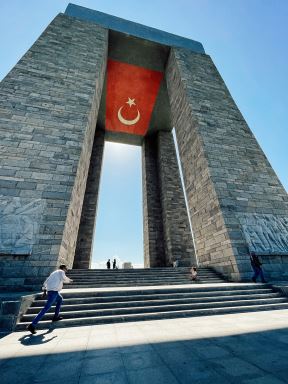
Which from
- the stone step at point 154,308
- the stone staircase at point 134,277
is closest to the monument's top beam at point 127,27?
the stone staircase at point 134,277

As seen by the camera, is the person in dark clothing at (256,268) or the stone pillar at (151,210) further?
the stone pillar at (151,210)

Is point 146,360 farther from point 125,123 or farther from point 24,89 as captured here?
point 125,123

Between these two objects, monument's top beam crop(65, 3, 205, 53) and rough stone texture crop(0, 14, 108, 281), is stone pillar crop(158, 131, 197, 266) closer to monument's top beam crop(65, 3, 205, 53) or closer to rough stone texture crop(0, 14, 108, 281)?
monument's top beam crop(65, 3, 205, 53)

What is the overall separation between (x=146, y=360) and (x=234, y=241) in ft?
20.3

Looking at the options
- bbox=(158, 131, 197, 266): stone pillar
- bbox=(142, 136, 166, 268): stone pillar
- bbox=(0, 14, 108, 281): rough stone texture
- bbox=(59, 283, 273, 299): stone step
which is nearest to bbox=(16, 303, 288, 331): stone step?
bbox=(59, 283, 273, 299): stone step

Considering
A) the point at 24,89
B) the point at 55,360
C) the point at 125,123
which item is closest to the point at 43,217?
the point at 55,360

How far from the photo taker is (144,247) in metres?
16.3

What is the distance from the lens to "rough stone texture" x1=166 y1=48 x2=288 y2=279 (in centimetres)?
798

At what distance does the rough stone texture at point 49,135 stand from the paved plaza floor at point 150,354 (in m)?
3.25

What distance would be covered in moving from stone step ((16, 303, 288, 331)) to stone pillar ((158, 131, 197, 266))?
28.1 ft

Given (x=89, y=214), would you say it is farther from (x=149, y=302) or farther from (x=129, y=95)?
(x=149, y=302)

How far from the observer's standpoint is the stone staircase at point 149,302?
4.18m

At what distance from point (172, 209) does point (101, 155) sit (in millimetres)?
7549

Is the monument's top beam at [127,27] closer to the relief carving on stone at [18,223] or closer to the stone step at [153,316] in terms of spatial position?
the relief carving on stone at [18,223]
